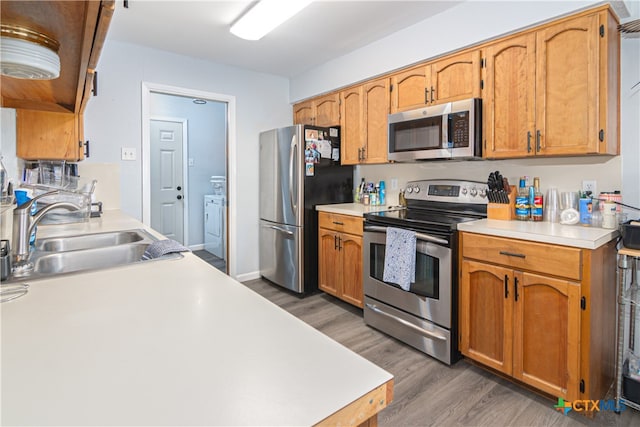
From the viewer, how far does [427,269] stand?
2270mm

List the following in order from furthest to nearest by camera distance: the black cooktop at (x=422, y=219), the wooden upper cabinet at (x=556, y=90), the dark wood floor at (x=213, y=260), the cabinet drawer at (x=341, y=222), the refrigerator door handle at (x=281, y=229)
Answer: the dark wood floor at (x=213, y=260) → the refrigerator door handle at (x=281, y=229) → the cabinet drawer at (x=341, y=222) → the black cooktop at (x=422, y=219) → the wooden upper cabinet at (x=556, y=90)

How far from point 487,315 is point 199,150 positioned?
4.54 metres

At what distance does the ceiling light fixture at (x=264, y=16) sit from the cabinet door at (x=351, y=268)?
1.79 m

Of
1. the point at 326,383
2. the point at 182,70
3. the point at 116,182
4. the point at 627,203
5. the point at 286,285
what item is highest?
the point at 182,70

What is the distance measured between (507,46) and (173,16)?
2.38 meters

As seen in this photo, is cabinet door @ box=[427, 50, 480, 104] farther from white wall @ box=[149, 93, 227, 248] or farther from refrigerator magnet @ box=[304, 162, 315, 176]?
white wall @ box=[149, 93, 227, 248]

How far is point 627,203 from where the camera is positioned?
1966 mm

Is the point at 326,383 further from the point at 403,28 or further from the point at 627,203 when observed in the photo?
the point at 403,28

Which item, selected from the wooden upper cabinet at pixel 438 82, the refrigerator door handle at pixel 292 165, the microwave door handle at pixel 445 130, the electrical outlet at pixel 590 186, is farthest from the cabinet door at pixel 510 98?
the refrigerator door handle at pixel 292 165

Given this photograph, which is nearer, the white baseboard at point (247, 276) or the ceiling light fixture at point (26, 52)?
the ceiling light fixture at point (26, 52)

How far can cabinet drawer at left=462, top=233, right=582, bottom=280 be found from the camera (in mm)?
1676

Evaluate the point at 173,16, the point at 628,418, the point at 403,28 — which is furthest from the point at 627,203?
the point at 173,16

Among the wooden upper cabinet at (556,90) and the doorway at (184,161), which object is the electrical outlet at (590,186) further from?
the doorway at (184,161)

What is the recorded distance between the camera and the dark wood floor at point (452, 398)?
170 cm
